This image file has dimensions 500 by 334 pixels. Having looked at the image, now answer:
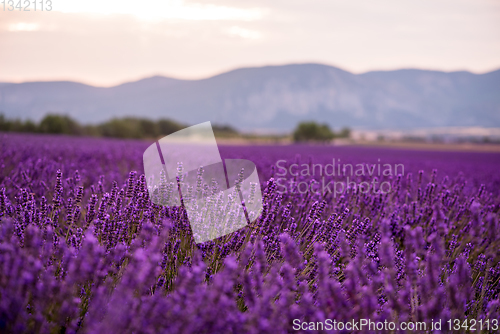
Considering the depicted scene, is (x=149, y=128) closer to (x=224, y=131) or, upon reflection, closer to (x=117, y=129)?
(x=117, y=129)

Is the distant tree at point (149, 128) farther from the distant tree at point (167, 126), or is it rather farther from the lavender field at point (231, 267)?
the lavender field at point (231, 267)

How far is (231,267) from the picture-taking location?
3.23 ft

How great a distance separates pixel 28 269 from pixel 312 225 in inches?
63.1

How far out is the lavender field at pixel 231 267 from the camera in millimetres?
1022

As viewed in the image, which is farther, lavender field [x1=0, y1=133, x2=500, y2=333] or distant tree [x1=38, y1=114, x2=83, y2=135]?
distant tree [x1=38, y1=114, x2=83, y2=135]

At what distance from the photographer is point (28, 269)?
1019mm

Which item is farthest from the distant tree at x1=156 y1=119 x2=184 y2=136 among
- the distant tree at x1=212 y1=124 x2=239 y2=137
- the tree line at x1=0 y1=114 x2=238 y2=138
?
the distant tree at x1=212 y1=124 x2=239 y2=137

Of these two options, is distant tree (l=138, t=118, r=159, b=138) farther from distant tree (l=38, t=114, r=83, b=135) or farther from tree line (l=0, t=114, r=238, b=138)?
distant tree (l=38, t=114, r=83, b=135)

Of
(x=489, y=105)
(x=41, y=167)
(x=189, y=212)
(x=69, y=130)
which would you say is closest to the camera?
(x=189, y=212)

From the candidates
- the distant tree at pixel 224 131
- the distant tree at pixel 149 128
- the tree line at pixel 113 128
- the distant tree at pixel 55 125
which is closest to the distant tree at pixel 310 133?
the tree line at pixel 113 128

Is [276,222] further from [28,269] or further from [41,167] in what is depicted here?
[41,167]

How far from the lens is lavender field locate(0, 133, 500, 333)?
3.35 ft

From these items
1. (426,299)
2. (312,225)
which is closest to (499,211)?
(312,225)

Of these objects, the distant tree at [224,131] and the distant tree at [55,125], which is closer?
the distant tree at [55,125]
